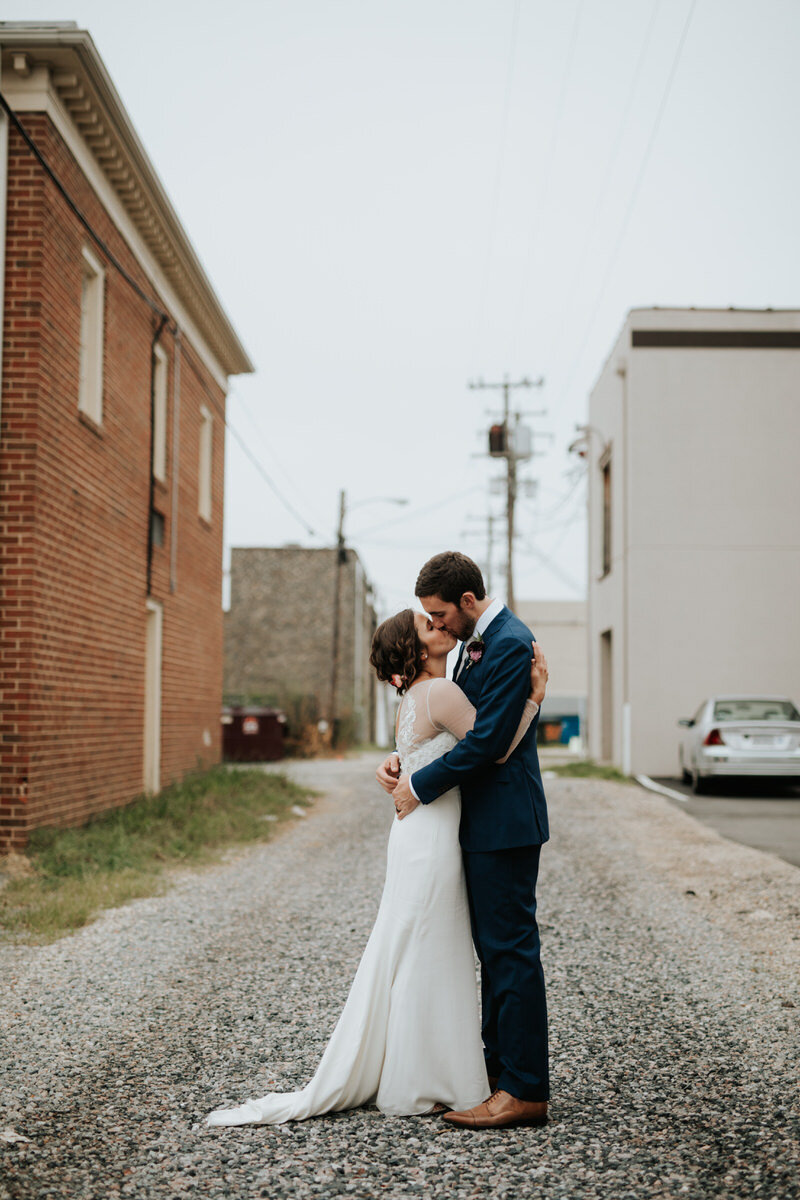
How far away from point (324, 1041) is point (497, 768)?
1.58 m

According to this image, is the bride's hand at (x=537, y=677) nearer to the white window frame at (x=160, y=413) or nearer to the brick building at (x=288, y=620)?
the white window frame at (x=160, y=413)

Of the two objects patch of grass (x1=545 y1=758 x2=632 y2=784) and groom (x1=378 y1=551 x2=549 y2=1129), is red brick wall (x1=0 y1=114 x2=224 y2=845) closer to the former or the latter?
groom (x1=378 y1=551 x2=549 y2=1129)

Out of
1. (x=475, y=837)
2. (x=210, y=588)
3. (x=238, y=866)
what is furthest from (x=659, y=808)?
(x=475, y=837)

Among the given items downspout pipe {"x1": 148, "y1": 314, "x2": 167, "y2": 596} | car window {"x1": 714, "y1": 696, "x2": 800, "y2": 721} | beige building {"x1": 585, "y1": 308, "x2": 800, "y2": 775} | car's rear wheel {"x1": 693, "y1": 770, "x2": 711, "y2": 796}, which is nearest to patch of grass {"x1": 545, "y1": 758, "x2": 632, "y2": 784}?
beige building {"x1": 585, "y1": 308, "x2": 800, "y2": 775}

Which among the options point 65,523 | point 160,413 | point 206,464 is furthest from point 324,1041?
point 206,464

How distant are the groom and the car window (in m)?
12.7

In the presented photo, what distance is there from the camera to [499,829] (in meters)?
3.61

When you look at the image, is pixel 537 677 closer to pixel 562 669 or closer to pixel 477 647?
pixel 477 647

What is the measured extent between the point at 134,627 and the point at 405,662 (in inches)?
364

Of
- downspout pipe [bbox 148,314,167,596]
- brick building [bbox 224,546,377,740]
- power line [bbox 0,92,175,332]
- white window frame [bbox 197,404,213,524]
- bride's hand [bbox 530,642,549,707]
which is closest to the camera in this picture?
bride's hand [bbox 530,642,549,707]

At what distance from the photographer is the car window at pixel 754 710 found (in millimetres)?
15766

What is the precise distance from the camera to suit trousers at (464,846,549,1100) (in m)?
3.52

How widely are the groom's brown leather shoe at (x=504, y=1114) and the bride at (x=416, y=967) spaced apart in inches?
2.2

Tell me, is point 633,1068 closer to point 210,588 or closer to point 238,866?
point 238,866
